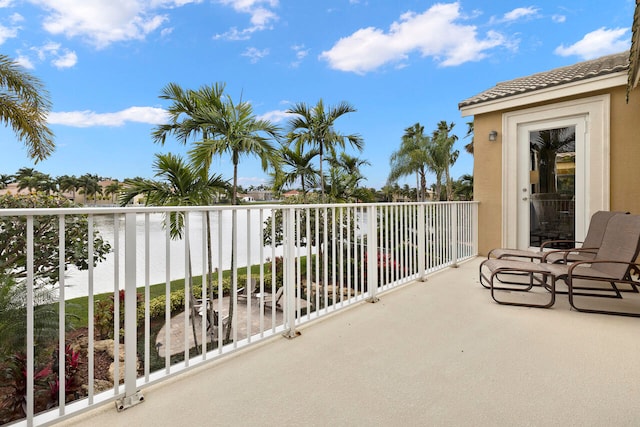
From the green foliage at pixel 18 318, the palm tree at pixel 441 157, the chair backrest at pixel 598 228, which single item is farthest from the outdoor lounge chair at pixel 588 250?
the palm tree at pixel 441 157

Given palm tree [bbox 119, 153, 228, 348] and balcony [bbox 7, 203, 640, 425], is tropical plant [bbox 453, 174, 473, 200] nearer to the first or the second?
balcony [bbox 7, 203, 640, 425]

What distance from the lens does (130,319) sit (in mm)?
1767

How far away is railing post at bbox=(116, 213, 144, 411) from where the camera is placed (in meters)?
1.74

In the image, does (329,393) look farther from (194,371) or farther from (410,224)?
(410,224)

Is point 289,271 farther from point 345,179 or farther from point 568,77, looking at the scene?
point 345,179

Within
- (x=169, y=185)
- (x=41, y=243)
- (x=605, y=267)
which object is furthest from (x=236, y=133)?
(x=605, y=267)

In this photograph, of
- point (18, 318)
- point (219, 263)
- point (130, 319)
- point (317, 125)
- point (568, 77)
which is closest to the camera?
point (130, 319)

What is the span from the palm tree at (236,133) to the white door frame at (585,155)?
425 cm

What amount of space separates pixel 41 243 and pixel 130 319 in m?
3.43

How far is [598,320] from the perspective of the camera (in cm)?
292

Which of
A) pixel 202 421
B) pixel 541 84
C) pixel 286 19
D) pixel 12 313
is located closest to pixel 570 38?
pixel 541 84

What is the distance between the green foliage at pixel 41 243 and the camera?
372 cm

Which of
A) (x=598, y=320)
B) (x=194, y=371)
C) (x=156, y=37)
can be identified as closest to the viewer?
(x=194, y=371)

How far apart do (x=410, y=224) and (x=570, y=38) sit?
35.5 ft
